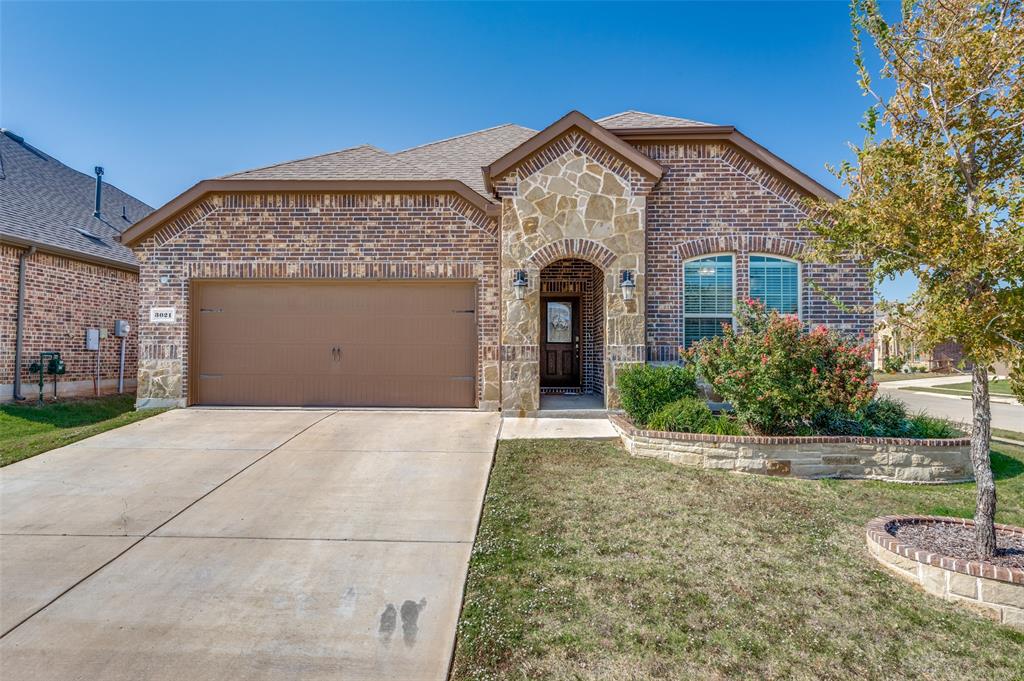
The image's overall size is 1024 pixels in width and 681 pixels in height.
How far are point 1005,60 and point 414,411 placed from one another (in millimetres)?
8506

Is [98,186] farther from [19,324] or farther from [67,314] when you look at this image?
[19,324]

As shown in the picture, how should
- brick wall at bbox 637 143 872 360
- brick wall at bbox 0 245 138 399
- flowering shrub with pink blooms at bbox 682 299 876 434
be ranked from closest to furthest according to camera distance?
→ flowering shrub with pink blooms at bbox 682 299 876 434 → brick wall at bbox 637 143 872 360 → brick wall at bbox 0 245 138 399

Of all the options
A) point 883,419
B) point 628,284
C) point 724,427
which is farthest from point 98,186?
point 883,419

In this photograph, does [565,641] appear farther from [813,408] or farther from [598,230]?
[598,230]

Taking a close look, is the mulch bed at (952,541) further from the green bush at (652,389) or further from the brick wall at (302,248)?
the brick wall at (302,248)

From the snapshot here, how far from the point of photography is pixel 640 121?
10164 mm

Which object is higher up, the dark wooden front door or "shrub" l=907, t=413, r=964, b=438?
the dark wooden front door

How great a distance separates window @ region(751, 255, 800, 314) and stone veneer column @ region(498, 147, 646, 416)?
2.24m

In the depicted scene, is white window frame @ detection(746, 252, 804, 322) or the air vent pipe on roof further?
the air vent pipe on roof

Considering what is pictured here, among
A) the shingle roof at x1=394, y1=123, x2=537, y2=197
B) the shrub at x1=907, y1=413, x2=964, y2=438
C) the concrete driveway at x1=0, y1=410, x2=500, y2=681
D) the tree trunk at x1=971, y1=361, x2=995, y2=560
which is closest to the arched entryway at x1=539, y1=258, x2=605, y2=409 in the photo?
the shingle roof at x1=394, y1=123, x2=537, y2=197

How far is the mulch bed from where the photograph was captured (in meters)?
3.87

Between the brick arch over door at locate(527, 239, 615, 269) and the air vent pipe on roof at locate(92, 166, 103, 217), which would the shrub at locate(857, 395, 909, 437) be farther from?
the air vent pipe on roof at locate(92, 166, 103, 217)

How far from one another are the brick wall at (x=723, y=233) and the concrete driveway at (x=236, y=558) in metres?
4.34

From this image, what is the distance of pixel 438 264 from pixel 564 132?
320 cm
